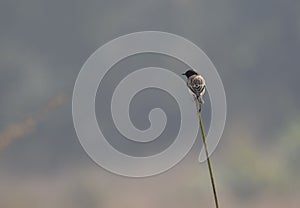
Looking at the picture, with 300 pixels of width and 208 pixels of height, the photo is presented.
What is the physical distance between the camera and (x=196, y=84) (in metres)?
81.4

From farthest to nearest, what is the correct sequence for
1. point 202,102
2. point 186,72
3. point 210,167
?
point 186,72, point 202,102, point 210,167

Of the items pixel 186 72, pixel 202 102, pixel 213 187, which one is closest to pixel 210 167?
pixel 213 187

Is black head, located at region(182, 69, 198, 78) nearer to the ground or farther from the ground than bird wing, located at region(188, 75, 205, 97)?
farther from the ground

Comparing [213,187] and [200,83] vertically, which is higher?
[200,83]

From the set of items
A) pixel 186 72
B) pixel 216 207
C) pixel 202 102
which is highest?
pixel 186 72

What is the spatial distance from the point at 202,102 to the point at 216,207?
1483 cm

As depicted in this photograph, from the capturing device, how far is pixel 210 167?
236 ft

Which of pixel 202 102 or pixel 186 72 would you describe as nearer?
pixel 202 102

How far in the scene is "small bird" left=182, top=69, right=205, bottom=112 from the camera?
262 ft

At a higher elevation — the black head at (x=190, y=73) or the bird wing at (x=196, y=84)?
the black head at (x=190, y=73)

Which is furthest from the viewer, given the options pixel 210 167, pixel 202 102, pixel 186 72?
pixel 186 72

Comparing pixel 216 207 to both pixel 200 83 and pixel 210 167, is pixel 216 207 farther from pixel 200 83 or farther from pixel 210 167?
pixel 200 83

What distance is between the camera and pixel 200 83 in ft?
266

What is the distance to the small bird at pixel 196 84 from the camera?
262 ft
